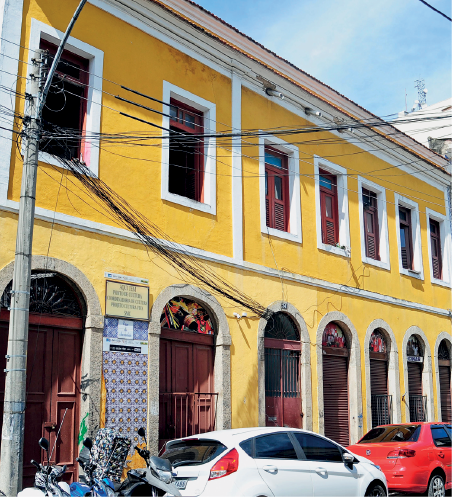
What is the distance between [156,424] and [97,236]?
3.47 m

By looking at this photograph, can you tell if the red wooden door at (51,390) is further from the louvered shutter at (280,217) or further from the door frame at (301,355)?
the louvered shutter at (280,217)

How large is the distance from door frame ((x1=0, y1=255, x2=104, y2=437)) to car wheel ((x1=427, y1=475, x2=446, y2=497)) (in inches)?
228

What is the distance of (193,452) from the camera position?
8.32 meters

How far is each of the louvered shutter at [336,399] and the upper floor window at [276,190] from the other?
11.5ft

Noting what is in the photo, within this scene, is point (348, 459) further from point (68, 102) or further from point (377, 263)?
point (377, 263)

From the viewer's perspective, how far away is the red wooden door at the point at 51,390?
10.3m

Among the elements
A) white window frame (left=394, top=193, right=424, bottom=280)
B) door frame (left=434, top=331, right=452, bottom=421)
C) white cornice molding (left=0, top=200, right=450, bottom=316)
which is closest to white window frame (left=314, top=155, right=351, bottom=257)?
white cornice molding (left=0, top=200, right=450, bottom=316)

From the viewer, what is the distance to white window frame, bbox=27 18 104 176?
37.4 ft

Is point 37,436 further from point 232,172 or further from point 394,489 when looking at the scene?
point 232,172

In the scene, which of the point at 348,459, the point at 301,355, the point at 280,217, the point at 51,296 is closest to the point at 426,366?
the point at 301,355

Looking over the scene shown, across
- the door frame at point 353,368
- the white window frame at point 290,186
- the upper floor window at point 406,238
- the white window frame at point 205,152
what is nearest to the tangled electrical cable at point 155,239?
the white window frame at point 205,152

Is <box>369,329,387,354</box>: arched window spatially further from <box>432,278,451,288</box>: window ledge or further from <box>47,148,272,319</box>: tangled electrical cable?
<box>47,148,272,319</box>: tangled electrical cable

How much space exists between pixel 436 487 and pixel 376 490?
2522 millimetres

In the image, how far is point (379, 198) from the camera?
19.5 meters
